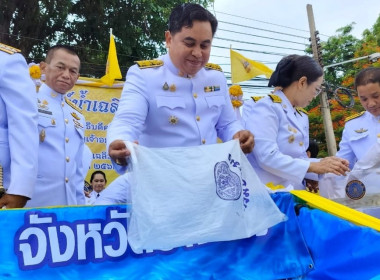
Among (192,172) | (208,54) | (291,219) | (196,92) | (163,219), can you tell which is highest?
(208,54)

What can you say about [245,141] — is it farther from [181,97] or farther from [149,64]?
[149,64]

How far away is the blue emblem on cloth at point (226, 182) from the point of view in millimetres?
1690

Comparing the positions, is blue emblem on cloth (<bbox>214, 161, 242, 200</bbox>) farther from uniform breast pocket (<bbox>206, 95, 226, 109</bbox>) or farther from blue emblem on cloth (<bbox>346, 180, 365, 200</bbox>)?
blue emblem on cloth (<bbox>346, 180, 365, 200</bbox>)

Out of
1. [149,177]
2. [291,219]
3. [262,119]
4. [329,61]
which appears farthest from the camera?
[329,61]

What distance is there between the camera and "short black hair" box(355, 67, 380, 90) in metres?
2.99

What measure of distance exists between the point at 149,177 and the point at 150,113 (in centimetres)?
58

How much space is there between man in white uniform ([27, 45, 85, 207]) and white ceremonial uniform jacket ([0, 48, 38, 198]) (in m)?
0.49

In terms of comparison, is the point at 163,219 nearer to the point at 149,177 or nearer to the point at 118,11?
the point at 149,177

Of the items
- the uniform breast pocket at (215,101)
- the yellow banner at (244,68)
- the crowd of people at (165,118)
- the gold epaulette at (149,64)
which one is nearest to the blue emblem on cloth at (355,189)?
the crowd of people at (165,118)

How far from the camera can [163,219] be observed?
1.57m

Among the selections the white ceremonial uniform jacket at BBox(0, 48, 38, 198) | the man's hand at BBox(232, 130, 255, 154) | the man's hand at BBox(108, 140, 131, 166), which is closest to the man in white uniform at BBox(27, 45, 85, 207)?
the white ceremonial uniform jacket at BBox(0, 48, 38, 198)

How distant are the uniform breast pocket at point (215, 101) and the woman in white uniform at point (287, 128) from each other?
0.28 m

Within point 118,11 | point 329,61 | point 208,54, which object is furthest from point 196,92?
point 329,61

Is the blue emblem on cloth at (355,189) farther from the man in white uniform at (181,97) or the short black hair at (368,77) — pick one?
the short black hair at (368,77)
